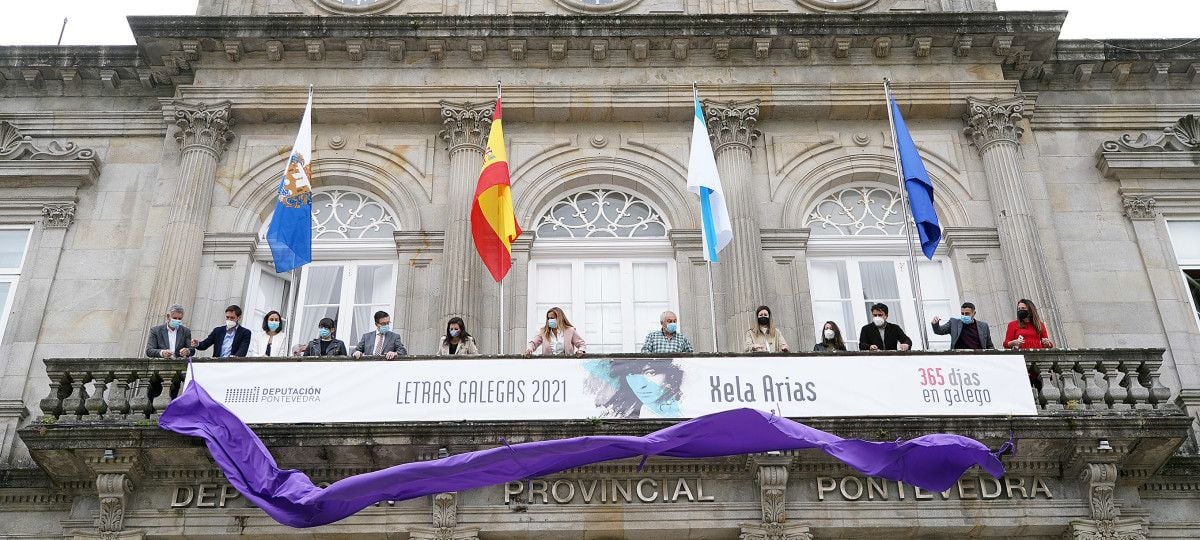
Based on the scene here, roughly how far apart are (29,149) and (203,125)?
8.49 ft

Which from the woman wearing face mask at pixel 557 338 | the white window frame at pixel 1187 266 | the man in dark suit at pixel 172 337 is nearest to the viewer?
the woman wearing face mask at pixel 557 338

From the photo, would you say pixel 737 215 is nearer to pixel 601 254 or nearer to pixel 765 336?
pixel 601 254

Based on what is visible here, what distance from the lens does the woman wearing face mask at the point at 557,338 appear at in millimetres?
14539

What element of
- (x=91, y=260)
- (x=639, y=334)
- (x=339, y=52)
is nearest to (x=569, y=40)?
(x=339, y=52)

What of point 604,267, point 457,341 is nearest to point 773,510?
point 457,341

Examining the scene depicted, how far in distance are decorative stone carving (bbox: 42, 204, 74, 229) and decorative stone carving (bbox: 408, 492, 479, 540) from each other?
750cm

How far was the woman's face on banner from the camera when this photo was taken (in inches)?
534

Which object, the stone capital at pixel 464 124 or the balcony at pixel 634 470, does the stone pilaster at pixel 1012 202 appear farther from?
the stone capital at pixel 464 124

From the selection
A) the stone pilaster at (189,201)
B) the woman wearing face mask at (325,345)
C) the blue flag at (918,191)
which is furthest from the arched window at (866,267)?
the stone pilaster at (189,201)

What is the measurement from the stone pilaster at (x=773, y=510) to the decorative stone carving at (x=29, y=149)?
10.7 metres

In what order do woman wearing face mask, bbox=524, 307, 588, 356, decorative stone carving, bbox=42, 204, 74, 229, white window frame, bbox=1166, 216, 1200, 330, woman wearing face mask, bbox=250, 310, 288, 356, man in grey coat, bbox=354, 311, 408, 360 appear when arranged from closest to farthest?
1. man in grey coat, bbox=354, 311, 408, 360
2. woman wearing face mask, bbox=524, 307, 588, 356
3. woman wearing face mask, bbox=250, 310, 288, 356
4. white window frame, bbox=1166, 216, 1200, 330
5. decorative stone carving, bbox=42, 204, 74, 229

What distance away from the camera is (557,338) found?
48.8ft

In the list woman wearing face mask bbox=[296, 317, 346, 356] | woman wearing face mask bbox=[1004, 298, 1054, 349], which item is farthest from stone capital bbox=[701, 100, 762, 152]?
woman wearing face mask bbox=[296, 317, 346, 356]

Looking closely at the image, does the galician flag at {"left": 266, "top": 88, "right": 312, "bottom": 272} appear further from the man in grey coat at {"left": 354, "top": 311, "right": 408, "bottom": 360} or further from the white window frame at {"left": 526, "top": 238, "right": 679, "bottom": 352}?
the white window frame at {"left": 526, "top": 238, "right": 679, "bottom": 352}
